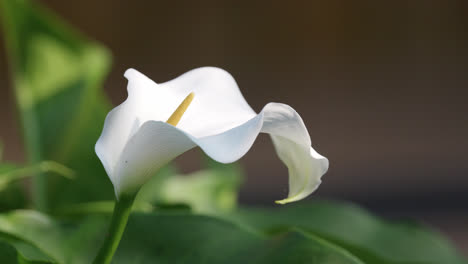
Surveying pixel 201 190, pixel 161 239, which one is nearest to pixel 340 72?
pixel 201 190

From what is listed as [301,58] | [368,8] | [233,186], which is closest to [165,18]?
[301,58]

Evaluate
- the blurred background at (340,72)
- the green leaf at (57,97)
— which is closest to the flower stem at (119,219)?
the green leaf at (57,97)

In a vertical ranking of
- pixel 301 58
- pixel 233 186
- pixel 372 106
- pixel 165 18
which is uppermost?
pixel 233 186

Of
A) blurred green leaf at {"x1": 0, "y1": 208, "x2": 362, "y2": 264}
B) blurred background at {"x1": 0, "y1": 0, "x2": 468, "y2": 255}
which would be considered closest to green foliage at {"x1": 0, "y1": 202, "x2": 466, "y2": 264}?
blurred green leaf at {"x1": 0, "y1": 208, "x2": 362, "y2": 264}

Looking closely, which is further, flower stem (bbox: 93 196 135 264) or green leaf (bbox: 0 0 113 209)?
green leaf (bbox: 0 0 113 209)

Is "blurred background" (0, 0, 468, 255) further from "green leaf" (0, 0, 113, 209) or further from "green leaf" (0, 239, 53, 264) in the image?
"green leaf" (0, 239, 53, 264)

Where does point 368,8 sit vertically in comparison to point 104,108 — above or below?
below

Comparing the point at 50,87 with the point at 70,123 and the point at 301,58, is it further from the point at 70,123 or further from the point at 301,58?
the point at 301,58

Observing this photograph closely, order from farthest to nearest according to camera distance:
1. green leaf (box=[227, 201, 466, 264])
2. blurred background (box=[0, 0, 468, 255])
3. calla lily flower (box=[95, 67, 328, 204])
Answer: blurred background (box=[0, 0, 468, 255]), green leaf (box=[227, 201, 466, 264]), calla lily flower (box=[95, 67, 328, 204])
